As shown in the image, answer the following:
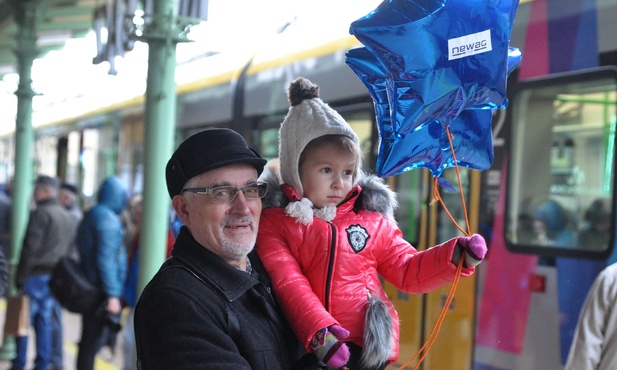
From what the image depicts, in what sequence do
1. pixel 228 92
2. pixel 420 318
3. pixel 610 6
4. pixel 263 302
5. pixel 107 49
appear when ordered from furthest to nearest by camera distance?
1. pixel 228 92
2. pixel 107 49
3. pixel 420 318
4. pixel 610 6
5. pixel 263 302

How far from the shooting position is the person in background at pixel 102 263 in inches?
231

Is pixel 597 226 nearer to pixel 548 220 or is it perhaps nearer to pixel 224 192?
pixel 548 220

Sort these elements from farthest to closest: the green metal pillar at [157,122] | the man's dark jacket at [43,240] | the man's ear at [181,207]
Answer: the man's dark jacket at [43,240] < the green metal pillar at [157,122] < the man's ear at [181,207]

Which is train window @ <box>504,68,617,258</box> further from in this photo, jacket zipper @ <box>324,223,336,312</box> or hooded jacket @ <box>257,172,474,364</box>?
jacket zipper @ <box>324,223,336,312</box>

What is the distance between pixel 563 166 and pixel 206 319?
10.5ft

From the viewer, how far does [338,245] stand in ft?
7.39

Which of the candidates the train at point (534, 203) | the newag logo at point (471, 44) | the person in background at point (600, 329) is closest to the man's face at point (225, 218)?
the newag logo at point (471, 44)

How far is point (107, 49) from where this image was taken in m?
7.14

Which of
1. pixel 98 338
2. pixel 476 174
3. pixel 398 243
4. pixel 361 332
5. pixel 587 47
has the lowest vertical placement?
pixel 98 338

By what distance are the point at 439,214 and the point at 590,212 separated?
4.12 ft

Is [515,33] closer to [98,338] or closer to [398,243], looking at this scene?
[398,243]

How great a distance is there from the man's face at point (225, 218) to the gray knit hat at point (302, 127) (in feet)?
0.85

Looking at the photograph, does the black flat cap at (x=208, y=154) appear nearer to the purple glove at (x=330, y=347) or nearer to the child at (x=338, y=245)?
the child at (x=338, y=245)

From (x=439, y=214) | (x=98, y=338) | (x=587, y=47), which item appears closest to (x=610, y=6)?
(x=587, y=47)
